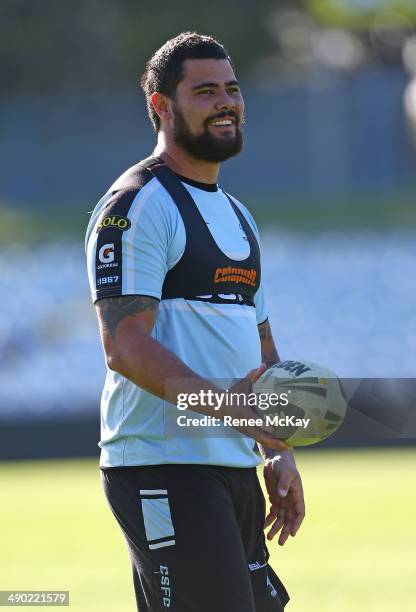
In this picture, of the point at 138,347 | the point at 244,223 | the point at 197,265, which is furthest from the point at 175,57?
the point at 138,347

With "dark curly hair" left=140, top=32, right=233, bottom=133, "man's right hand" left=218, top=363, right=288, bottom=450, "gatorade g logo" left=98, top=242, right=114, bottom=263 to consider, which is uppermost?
"dark curly hair" left=140, top=32, right=233, bottom=133

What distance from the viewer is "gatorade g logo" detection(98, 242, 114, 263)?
4484mm

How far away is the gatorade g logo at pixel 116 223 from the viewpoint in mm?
4496

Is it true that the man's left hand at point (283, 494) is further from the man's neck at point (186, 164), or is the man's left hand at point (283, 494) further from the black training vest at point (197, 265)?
the man's neck at point (186, 164)

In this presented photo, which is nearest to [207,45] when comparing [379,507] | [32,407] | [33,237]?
[379,507]

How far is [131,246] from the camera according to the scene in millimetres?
4473

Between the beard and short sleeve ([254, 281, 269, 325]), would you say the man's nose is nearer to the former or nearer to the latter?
the beard

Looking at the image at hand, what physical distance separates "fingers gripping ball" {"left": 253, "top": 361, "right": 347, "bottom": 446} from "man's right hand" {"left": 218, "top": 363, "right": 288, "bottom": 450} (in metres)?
0.02

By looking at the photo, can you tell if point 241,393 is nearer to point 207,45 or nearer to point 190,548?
point 190,548

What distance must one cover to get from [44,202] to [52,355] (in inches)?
202

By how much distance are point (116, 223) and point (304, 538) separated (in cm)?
769

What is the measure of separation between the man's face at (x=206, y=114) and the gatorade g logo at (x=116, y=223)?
479 millimetres

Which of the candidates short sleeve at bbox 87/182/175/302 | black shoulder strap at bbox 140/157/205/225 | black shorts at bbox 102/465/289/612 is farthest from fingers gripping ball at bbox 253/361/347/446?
black shoulder strap at bbox 140/157/205/225

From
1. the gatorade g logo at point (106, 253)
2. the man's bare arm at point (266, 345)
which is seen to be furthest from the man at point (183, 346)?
the man's bare arm at point (266, 345)
